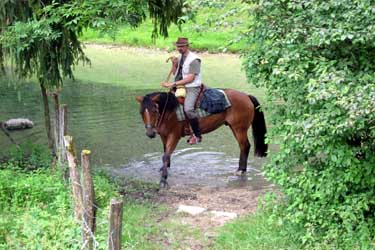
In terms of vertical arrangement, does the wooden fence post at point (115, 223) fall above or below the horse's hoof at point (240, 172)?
above

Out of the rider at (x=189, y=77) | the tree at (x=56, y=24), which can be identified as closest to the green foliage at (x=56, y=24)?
Result: the tree at (x=56, y=24)

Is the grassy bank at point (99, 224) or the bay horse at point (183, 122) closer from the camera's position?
the grassy bank at point (99, 224)

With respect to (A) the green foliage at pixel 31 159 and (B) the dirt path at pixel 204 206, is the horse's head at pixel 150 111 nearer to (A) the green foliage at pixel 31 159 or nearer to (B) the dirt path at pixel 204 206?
(B) the dirt path at pixel 204 206

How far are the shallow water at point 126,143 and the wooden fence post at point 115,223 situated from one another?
18.8ft

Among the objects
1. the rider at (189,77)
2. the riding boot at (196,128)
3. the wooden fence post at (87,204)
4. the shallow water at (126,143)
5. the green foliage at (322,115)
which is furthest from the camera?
the shallow water at (126,143)

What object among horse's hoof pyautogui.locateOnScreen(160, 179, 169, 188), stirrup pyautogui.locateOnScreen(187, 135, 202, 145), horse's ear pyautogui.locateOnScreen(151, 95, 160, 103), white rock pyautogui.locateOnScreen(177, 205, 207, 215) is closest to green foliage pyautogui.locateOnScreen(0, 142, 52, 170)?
horse's hoof pyautogui.locateOnScreen(160, 179, 169, 188)

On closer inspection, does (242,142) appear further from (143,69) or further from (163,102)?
(143,69)

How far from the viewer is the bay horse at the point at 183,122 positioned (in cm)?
1016

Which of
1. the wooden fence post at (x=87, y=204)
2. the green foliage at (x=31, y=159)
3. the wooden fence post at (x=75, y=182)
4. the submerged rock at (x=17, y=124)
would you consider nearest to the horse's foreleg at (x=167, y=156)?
the green foliage at (x=31, y=159)

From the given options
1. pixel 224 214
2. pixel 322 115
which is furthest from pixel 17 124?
pixel 322 115

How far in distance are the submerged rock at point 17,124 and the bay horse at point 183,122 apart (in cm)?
505

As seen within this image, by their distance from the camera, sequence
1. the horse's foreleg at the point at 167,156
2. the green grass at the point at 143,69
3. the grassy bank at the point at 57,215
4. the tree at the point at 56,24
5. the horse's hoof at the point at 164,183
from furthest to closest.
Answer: the green grass at the point at 143,69, the horse's foreleg at the point at 167,156, the horse's hoof at the point at 164,183, the tree at the point at 56,24, the grassy bank at the point at 57,215

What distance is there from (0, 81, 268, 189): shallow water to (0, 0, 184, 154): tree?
0.81m

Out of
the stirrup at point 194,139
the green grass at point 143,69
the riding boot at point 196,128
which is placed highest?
the riding boot at point 196,128
